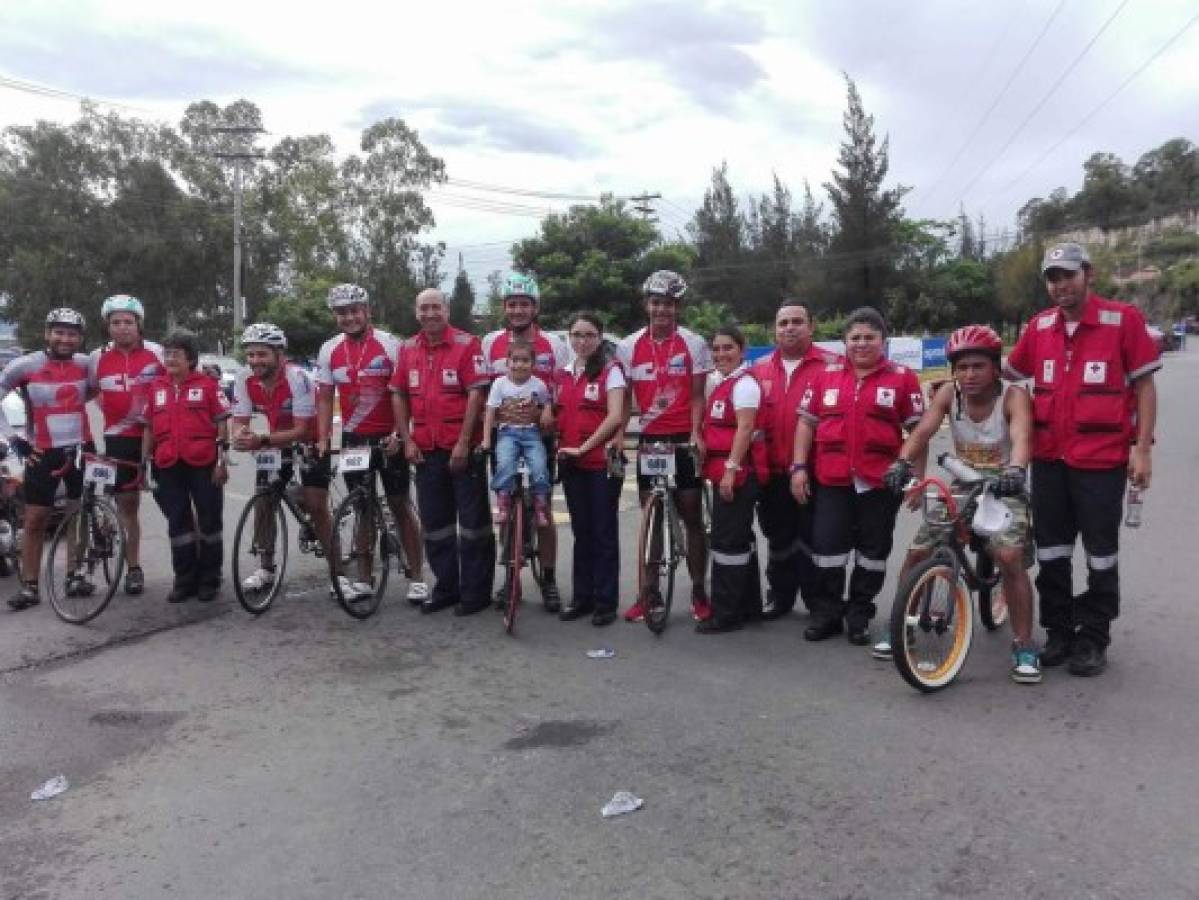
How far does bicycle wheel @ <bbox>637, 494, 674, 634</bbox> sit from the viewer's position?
19.0 feet

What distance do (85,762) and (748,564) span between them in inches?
144

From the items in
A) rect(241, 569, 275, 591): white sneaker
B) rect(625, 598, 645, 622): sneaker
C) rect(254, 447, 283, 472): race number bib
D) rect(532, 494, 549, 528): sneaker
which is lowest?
rect(625, 598, 645, 622): sneaker

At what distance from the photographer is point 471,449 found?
6258 mm

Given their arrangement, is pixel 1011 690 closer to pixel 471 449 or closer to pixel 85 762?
pixel 471 449

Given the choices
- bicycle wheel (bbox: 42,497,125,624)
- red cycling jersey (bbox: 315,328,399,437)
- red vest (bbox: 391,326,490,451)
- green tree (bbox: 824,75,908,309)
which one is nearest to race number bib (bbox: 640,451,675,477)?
red vest (bbox: 391,326,490,451)

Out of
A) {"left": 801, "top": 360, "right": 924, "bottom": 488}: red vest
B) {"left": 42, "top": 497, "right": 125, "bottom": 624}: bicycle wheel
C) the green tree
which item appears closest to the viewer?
{"left": 801, "top": 360, "right": 924, "bottom": 488}: red vest

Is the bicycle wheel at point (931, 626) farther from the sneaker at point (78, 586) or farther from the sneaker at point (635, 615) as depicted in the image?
the sneaker at point (78, 586)

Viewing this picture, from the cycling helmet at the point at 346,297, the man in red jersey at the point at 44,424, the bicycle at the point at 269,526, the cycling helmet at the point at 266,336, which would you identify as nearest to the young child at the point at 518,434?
the cycling helmet at the point at 346,297

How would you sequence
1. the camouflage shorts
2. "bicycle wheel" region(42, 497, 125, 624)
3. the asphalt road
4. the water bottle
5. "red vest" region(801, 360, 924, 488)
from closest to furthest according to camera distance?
1. the asphalt road
2. the water bottle
3. the camouflage shorts
4. "red vest" region(801, 360, 924, 488)
5. "bicycle wheel" region(42, 497, 125, 624)

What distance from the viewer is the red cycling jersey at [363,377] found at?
6.43 meters

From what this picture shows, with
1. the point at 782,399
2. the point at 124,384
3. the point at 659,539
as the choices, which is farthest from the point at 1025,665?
the point at 124,384

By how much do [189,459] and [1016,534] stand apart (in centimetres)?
532

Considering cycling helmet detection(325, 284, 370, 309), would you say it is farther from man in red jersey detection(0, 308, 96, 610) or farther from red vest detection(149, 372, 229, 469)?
man in red jersey detection(0, 308, 96, 610)

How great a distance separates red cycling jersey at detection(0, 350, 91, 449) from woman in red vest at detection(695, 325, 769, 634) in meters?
4.49
